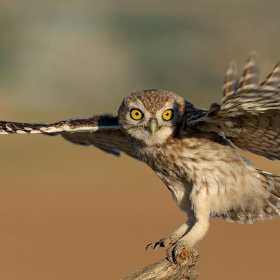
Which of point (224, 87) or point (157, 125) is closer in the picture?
point (224, 87)

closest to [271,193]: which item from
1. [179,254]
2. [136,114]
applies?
[179,254]

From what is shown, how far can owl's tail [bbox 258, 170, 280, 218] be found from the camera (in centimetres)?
646

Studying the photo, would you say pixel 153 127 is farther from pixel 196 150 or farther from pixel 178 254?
pixel 178 254

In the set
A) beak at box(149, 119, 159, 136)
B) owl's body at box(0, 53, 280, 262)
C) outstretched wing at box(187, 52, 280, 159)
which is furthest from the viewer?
beak at box(149, 119, 159, 136)

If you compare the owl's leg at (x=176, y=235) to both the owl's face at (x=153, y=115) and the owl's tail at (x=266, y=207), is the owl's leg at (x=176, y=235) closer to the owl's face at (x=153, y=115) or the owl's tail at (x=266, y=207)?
the owl's tail at (x=266, y=207)

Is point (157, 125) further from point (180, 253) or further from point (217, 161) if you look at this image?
point (180, 253)

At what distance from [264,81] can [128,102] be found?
2056 millimetres

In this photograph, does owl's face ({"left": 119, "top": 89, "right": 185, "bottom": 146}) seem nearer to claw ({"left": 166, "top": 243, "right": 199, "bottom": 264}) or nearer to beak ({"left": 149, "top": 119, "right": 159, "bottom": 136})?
beak ({"left": 149, "top": 119, "right": 159, "bottom": 136})

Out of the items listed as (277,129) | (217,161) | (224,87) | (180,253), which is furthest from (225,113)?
(180,253)

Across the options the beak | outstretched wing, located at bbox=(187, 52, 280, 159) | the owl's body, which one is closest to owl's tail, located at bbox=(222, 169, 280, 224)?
the owl's body

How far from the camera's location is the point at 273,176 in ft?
21.1

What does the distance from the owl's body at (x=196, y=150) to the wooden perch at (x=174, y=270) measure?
0.10 meters

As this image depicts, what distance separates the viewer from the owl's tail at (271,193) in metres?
6.46

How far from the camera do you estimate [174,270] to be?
5.37 metres
